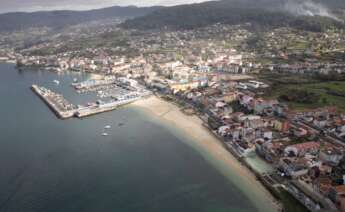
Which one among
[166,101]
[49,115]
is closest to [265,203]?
[166,101]

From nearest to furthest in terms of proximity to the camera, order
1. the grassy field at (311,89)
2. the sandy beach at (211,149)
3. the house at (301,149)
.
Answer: the sandy beach at (211,149) < the house at (301,149) < the grassy field at (311,89)

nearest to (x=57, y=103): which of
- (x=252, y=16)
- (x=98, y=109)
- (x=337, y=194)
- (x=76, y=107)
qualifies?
(x=76, y=107)

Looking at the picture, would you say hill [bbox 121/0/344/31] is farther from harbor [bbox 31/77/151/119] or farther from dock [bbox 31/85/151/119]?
dock [bbox 31/85/151/119]

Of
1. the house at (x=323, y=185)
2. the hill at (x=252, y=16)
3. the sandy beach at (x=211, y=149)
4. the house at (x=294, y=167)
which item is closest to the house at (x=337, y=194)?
the house at (x=323, y=185)

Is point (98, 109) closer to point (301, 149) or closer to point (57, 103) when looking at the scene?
point (57, 103)

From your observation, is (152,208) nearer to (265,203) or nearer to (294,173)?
(265,203)

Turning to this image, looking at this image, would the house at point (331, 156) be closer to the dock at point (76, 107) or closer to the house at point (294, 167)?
the house at point (294, 167)
